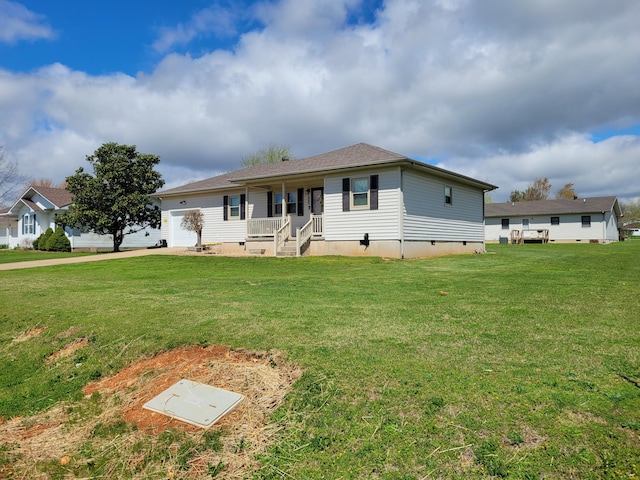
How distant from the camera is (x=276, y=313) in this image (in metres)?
5.62

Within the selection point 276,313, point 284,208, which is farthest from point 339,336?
point 284,208

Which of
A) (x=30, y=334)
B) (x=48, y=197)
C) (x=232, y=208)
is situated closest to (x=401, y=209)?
(x=232, y=208)

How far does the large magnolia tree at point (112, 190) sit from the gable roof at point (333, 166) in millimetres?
2803

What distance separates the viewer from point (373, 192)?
1574 cm

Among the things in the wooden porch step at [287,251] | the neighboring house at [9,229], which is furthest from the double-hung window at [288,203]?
the neighboring house at [9,229]

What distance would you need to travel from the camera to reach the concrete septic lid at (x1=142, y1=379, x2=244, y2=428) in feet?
10.2

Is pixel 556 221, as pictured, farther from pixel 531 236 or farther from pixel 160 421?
pixel 160 421

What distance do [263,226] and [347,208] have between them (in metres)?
4.52

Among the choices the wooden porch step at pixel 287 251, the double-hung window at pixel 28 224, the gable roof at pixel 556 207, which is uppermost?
the gable roof at pixel 556 207

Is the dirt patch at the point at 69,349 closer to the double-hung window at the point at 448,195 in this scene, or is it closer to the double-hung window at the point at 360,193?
the double-hung window at the point at 360,193

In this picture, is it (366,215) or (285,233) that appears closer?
(366,215)

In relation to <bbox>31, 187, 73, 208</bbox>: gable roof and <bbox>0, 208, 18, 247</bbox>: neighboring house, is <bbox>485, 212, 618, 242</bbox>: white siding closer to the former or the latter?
<bbox>31, 187, 73, 208</bbox>: gable roof

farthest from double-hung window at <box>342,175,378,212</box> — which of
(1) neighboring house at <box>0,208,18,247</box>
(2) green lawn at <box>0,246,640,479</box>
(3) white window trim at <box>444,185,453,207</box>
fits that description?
(1) neighboring house at <box>0,208,18,247</box>

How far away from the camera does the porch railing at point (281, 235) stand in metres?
16.8
